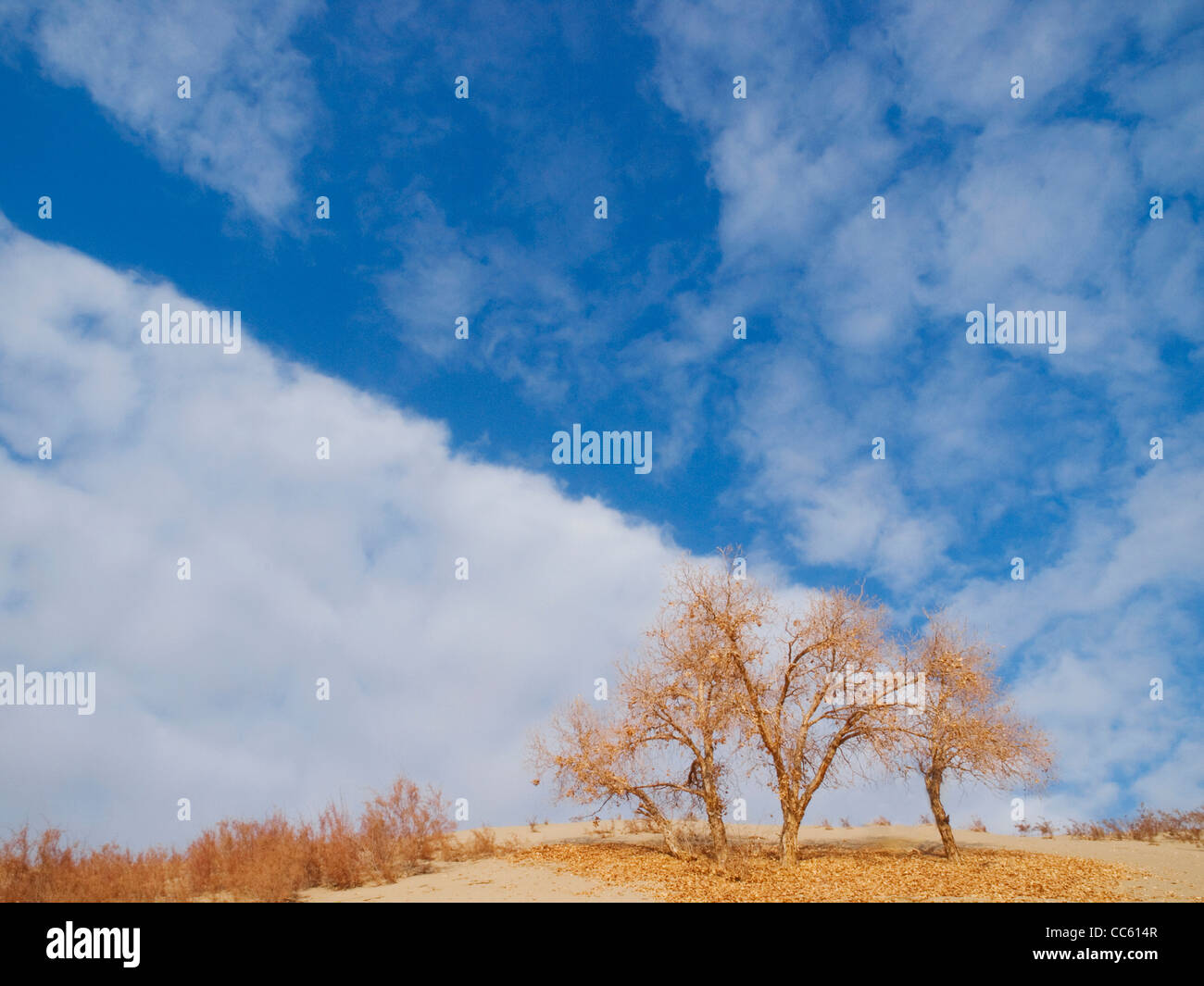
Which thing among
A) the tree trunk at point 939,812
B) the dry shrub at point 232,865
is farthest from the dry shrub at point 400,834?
the tree trunk at point 939,812

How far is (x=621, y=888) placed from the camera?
21844 mm

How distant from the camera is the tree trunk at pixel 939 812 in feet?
89.5

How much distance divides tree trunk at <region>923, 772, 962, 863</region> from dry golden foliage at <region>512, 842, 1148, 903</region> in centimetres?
42

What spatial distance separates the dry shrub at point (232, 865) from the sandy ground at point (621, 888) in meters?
0.95

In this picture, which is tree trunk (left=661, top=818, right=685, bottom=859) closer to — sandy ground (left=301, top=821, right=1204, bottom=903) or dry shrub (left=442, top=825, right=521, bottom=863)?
sandy ground (left=301, top=821, right=1204, bottom=903)

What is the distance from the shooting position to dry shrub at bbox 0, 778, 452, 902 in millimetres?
21203

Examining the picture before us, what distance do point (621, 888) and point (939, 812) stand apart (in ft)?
41.3

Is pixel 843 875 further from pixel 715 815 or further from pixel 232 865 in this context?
pixel 232 865

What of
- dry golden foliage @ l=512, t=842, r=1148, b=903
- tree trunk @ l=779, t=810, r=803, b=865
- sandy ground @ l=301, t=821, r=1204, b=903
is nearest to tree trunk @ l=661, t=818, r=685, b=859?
dry golden foliage @ l=512, t=842, r=1148, b=903

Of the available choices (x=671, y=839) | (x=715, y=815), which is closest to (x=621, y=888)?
(x=715, y=815)

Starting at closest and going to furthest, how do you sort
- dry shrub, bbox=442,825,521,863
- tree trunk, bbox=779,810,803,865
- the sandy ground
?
the sandy ground, tree trunk, bbox=779,810,803,865, dry shrub, bbox=442,825,521,863
